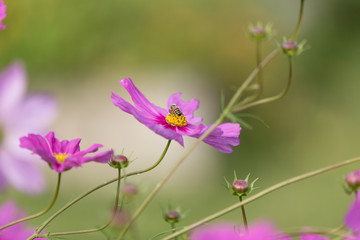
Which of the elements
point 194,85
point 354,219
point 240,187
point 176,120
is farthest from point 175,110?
point 194,85

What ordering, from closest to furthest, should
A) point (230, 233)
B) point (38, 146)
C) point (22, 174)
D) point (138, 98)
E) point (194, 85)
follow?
1. point (230, 233)
2. point (38, 146)
3. point (138, 98)
4. point (22, 174)
5. point (194, 85)

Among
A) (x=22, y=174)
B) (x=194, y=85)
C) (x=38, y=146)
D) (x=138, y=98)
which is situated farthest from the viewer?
(x=194, y=85)

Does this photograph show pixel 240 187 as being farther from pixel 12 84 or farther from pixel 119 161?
pixel 12 84

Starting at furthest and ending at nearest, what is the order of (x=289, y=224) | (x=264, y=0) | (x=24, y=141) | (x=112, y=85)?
(x=264, y=0)
(x=112, y=85)
(x=289, y=224)
(x=24, y=141)

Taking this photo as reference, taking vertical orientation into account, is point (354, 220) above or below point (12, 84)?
below

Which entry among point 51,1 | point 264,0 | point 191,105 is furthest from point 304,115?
point 191,105

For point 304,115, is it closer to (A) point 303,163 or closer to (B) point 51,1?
(A) point 303,163
